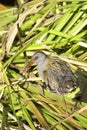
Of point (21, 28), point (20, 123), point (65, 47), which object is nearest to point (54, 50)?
point (65, 47)

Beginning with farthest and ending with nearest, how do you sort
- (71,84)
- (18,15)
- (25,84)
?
(18,15) → (25,84) → (71,84)

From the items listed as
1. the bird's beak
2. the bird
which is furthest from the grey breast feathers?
the bird's beak

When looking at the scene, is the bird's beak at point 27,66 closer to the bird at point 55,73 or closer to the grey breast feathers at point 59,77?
the bird at point 55,73

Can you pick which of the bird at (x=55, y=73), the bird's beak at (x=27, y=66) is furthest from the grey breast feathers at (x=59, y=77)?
the bird's beak at (x=27, y=66)

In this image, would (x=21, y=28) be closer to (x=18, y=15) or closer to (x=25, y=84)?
(x=18, y=15)

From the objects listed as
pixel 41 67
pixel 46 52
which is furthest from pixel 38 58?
pixel 46 52

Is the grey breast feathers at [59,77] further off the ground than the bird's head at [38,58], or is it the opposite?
the bird's head at [38,58]

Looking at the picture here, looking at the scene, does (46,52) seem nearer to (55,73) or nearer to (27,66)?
(27,66)

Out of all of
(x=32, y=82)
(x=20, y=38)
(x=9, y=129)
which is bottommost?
(x=9, y=129)
